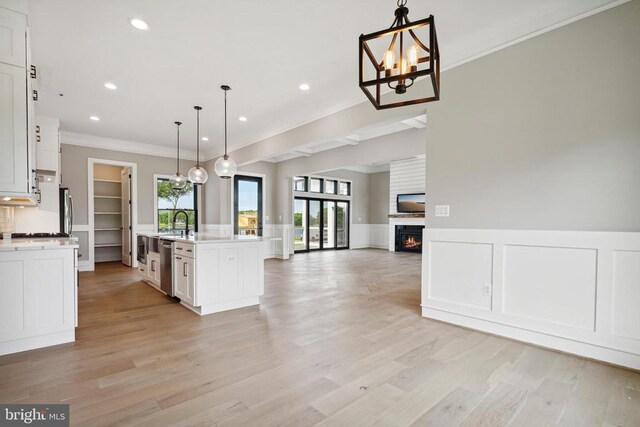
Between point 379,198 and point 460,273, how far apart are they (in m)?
8.94

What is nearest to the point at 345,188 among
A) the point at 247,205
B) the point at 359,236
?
the point at 359,236

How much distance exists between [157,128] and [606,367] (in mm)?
7377

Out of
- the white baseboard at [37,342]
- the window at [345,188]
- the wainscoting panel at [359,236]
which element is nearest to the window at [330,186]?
the window at [345,188]

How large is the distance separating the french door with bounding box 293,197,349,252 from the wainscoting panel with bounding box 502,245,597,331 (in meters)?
7.23

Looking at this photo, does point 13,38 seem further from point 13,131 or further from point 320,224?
point 320,224

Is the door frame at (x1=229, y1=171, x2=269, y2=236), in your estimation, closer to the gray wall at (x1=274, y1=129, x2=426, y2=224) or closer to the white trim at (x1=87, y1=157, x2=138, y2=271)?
the gray wall at (x1=274, y1=129, x2=426, y2=224)

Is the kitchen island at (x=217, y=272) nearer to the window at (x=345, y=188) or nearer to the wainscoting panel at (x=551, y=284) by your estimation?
the wainscoting panel at (x=551, y=284)

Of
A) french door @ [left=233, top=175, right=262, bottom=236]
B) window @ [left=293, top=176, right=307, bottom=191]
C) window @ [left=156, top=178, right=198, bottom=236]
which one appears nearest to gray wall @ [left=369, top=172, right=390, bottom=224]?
window @ [left=293, top=176, right=307, bottom=191]

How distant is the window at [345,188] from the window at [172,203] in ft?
17.0

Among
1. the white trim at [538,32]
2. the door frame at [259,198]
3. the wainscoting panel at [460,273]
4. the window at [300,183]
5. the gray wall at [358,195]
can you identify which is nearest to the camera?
the white trim at [538,32]

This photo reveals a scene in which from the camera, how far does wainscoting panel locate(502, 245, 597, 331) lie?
8.26 feet

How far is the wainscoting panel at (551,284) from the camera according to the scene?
2518mm

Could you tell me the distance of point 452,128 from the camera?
335cm

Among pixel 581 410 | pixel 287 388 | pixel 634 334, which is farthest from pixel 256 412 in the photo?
pixel 634 334
